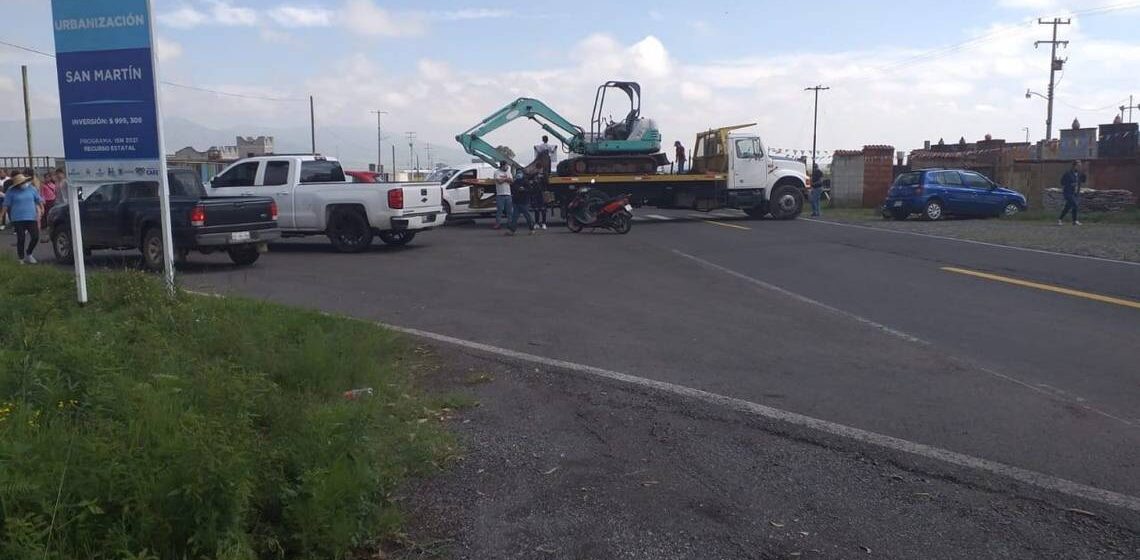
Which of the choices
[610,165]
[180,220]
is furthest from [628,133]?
[180,220]

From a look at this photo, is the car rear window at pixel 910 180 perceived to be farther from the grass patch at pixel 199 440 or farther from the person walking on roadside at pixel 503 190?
the grass patch at pixel 199 440

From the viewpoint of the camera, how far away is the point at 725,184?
2834 cm

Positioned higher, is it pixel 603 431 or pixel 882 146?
pixel 882 146

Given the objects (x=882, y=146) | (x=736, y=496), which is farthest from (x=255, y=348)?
(x=882, y=146)

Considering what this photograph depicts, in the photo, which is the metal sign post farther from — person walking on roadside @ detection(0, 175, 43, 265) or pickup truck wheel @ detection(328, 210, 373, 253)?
pickup truck wheel @ detection(328, 210, 373, 253)

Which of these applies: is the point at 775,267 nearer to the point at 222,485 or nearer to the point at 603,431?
the point at 603,431

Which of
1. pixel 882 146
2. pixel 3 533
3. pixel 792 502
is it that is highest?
pixel 882 146

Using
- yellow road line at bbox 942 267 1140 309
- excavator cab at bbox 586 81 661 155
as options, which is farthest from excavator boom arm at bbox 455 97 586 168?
yellow road line at bbox 942 267 1140 309

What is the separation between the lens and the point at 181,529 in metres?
3.99

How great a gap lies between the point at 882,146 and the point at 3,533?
39.6 metres

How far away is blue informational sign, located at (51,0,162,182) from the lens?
9367 millimetres

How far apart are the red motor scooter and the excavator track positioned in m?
1.82

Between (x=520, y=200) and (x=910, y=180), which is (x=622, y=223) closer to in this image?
(x=520, y=200)

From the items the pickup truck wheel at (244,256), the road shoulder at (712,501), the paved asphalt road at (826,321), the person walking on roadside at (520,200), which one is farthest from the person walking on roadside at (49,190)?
the road shoulder at (712,501)
